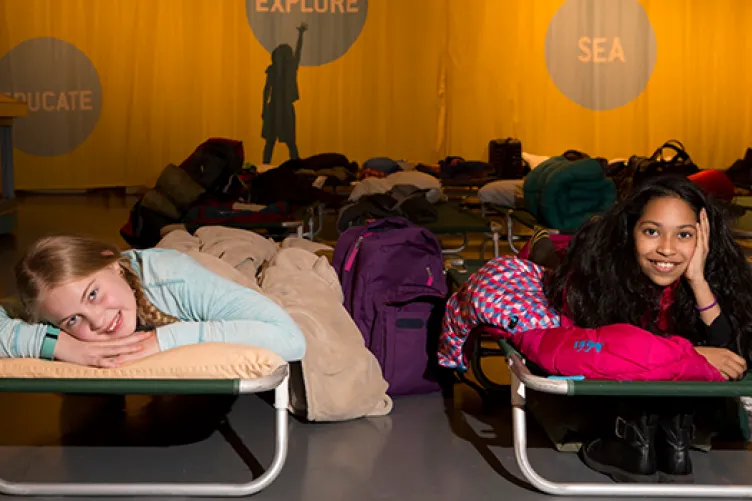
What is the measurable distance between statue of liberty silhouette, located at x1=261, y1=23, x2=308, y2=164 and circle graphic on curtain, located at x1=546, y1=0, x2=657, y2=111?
2.57m

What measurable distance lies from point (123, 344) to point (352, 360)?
74 cm

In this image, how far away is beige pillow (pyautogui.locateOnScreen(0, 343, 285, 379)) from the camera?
2020mm

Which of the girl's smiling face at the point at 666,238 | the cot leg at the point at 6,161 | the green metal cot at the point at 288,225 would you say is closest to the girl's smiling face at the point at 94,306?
the girl's smiling face at the point at 666,238

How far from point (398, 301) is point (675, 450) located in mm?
992

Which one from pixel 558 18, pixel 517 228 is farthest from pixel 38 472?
pixel 558 18

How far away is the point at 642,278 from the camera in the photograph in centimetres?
228

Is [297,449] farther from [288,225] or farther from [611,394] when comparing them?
[288,225]

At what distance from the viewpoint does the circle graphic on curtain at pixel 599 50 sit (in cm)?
951

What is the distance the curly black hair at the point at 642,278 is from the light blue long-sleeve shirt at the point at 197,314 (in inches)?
28.0

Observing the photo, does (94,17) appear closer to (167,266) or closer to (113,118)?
(113,118)

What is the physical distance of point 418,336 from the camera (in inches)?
113

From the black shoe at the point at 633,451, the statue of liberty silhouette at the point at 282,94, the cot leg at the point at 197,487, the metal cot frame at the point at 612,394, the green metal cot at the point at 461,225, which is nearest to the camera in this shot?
the metal cot frame at the point at 612,394

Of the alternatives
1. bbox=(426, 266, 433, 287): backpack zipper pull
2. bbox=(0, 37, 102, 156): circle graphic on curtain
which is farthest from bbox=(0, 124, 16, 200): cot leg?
bbox=(426, 266, 433, 287): backpack zipper pull

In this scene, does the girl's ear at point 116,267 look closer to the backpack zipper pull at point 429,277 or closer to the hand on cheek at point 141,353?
the hand on cheek at point 141,353
